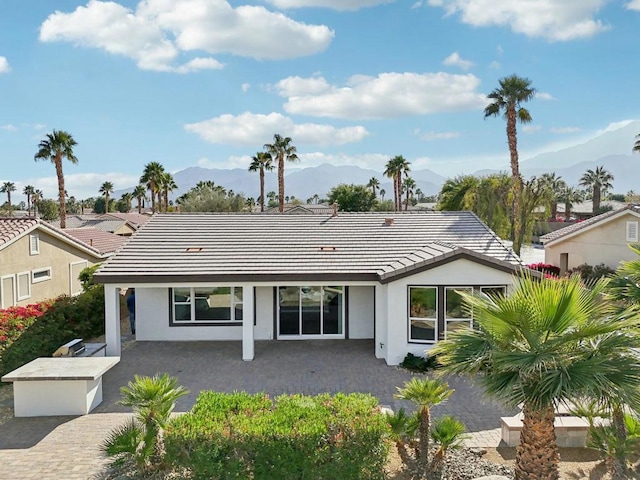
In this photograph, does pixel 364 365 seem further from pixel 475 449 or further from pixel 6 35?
pixel 6 35

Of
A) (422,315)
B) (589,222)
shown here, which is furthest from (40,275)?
(589,222)

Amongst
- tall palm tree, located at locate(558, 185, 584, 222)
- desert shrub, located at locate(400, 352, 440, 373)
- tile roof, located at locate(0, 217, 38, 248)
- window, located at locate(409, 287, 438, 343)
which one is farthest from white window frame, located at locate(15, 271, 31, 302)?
tall palm tree, located at locate(558, 185, 584, 222)

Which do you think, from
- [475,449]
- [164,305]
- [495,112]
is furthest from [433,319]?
[495,112]

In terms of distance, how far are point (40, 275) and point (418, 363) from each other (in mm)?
17020

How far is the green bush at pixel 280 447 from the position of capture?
6.96m

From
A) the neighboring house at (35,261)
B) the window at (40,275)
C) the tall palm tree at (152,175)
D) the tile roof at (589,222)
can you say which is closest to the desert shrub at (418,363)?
the neighboring house at (35,261)

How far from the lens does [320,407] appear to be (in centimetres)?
782

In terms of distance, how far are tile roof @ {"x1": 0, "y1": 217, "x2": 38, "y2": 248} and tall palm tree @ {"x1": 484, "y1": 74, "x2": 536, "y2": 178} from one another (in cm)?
3017

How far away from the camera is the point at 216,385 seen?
41.5ft

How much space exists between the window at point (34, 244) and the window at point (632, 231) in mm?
30714

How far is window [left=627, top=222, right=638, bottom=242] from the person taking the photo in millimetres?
25781

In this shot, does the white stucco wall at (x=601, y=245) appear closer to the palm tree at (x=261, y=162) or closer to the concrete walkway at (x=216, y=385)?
the concrete walkway at (x=216, y=385)

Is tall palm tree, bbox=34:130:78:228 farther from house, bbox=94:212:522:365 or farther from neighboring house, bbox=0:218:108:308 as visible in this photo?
house, bbox=94:212:522:365

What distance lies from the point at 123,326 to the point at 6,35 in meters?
11.5
